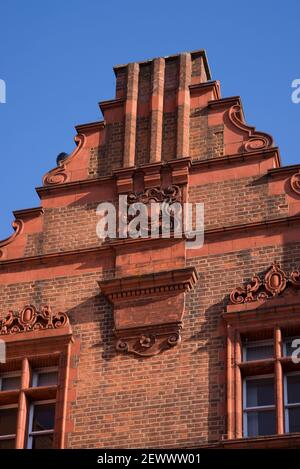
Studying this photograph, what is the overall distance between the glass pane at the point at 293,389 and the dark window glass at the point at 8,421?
16.1 feet

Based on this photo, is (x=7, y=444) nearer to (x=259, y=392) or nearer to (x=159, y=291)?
(x=159, y=291)

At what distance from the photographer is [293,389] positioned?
24656 mm

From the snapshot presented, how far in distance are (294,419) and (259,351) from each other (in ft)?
5.20

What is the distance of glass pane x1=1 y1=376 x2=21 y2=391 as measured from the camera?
26.2 metres

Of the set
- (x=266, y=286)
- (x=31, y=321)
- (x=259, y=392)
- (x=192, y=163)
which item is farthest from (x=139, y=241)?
(x=259, y=392)

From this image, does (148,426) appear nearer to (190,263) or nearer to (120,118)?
(190,263)

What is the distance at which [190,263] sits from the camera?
26234mm

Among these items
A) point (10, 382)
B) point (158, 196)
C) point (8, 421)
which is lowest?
point (8, 421)

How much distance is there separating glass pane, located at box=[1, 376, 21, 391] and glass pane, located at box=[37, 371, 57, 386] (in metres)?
0.38

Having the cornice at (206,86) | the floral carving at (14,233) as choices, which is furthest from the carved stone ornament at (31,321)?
the cornice at (206,86)

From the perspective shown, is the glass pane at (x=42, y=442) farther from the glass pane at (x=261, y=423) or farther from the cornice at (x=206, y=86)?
the cornice at (x=206, y=86)

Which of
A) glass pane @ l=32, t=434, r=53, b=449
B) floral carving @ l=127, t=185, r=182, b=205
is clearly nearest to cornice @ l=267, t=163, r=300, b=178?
floral carving @ l=127, t=185, r=182, b=205

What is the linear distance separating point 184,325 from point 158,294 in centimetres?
84
